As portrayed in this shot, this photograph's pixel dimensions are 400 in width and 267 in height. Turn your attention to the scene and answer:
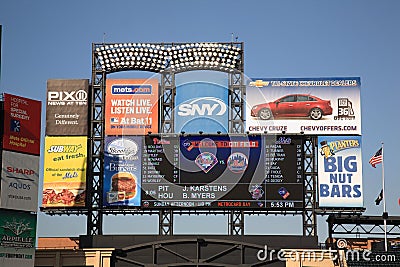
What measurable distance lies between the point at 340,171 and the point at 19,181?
1905 cm

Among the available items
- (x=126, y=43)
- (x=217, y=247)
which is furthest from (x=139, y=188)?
(x=126, y=43)

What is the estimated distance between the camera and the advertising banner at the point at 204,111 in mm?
60250

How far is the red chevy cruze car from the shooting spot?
60969 mm

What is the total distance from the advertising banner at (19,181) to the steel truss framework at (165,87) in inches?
131

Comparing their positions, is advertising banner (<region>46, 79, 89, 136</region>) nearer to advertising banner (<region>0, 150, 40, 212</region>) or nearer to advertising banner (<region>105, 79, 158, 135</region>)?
advertising banner (<region>105, 79, 158, 135</region>)

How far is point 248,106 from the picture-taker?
6097 cm

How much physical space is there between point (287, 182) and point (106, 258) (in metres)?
11.7

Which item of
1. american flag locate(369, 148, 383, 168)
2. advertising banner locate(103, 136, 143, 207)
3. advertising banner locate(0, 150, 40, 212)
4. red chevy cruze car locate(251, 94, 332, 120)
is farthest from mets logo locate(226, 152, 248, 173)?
advertising banner locate(0, 150, 40, 212)

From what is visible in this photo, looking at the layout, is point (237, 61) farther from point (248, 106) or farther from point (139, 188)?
point (139, 188)

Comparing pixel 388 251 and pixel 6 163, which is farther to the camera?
pixel 388 251

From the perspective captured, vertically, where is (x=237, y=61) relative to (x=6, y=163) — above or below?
above

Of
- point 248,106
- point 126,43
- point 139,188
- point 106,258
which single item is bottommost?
point 106,258

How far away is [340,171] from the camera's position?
59969mm

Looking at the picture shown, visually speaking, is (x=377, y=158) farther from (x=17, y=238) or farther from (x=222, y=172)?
(x=17, y=238)
